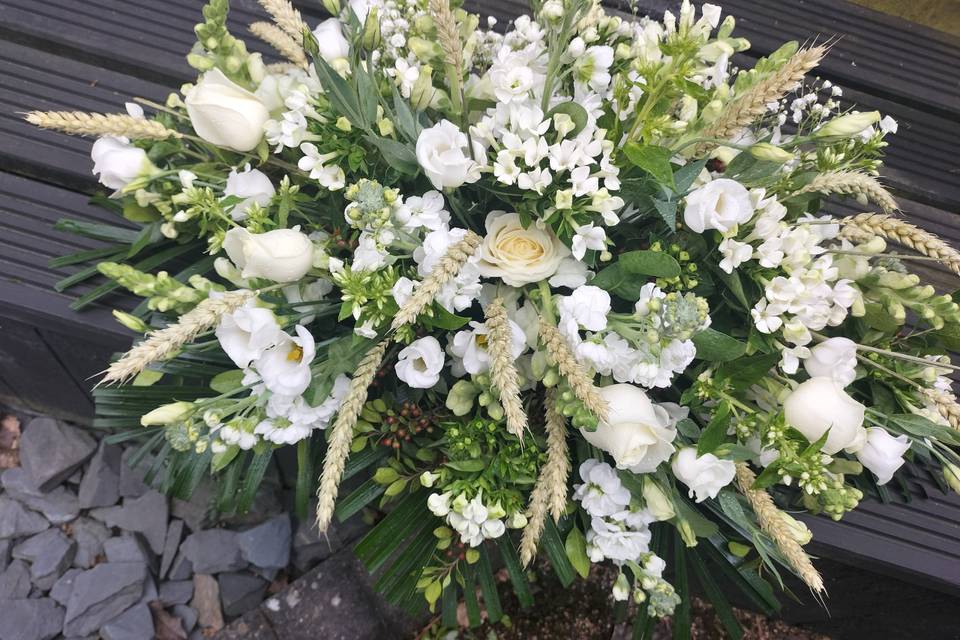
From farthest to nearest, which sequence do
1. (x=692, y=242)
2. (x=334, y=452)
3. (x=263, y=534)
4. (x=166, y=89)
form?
1. (x=263, y=534)
2. (x=166, y=89)
3. (x=692, y=242)
4. (x=334, y=452)

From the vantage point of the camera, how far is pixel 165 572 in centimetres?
151

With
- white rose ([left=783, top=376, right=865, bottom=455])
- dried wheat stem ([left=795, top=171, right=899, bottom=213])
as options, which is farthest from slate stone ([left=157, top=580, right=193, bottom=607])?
dried wheat stem ([left=795, top=171, right=899, bottom=213])

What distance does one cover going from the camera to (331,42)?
31.8 inches

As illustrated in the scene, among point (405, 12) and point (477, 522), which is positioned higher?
point (405, 12)

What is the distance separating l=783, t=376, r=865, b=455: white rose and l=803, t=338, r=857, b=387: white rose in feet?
0.17

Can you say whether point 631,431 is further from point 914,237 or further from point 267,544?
point 267,544

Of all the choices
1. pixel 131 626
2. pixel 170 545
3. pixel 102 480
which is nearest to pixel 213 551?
pixel 170 545

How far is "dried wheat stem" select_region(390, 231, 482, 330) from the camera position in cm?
54

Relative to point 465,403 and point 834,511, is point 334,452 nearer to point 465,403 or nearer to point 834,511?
point 465,403

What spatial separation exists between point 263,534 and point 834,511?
1.26m

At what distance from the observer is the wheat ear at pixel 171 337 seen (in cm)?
53

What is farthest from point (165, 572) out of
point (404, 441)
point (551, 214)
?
point (551, 214)

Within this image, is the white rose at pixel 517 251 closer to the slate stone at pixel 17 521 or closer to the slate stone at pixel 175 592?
the slate stone at pixel 175 592

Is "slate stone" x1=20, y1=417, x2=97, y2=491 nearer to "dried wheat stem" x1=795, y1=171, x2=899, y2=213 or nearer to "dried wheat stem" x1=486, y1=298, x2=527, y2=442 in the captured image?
"dried wheat stem" x1=486, y1=298, x2=527, y2=442
